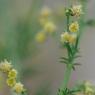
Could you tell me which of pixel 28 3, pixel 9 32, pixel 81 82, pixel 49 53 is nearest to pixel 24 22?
pixel 9 32

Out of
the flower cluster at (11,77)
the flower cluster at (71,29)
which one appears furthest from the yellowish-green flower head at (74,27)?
the flower cluster at (11,77)

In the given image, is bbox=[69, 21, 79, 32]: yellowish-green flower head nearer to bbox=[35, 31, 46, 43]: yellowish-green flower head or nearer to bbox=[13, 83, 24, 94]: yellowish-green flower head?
bbox=[13, 83, 24, 94]: yellowish-green flower head

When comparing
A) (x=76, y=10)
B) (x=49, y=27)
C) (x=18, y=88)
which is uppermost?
(x=49, y=27)

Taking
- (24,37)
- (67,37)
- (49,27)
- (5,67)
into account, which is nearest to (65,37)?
(67,37)

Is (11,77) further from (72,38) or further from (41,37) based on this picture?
(41,37)

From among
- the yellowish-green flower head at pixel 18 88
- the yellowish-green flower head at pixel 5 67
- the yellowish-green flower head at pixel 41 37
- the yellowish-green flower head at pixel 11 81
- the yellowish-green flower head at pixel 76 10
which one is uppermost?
the yellowish-green flower head at pixel 41 37

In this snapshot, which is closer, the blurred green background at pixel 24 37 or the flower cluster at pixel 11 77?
the flower cluster at pixel 11 77

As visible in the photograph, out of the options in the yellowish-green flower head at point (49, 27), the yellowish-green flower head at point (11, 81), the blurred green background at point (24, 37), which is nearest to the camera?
the yellowish-green flower head at point (11, 81)

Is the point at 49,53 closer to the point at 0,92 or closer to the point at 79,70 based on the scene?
the point at 79,70

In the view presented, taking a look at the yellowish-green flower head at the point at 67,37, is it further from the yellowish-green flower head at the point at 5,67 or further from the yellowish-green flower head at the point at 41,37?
the yellowish-green flower head at the point at 41,37
